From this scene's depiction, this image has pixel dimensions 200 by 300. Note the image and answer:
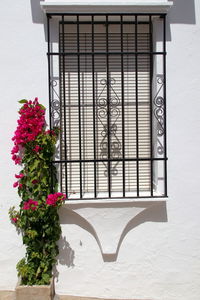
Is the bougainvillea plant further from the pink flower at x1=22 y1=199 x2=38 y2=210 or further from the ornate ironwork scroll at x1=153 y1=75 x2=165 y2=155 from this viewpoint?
the ornate ironwork scroll at x1=153 y1=75 x2=165 y2=155

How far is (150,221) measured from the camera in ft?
11.0

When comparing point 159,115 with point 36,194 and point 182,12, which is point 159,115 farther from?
point 36,194

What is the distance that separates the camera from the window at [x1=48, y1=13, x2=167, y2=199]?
3.25 m

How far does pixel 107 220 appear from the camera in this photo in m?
3.27

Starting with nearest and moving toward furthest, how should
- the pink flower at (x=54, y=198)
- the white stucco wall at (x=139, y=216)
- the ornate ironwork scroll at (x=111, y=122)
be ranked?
the pink flower at (x=54, y=198), the white stucco wall at (x=139, y=216), the ornate ironwork scroll at (x=111, y=122)

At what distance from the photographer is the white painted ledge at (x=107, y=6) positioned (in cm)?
308

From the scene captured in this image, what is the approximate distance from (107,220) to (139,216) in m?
0.33

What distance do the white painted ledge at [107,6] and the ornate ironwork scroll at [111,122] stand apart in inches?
26.1

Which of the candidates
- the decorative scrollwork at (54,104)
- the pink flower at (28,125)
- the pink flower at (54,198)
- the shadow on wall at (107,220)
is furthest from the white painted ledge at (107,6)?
the shadow on wall at (107,220)

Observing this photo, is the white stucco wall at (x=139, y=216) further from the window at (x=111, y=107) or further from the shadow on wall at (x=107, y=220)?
the window at (x=111, y=107)

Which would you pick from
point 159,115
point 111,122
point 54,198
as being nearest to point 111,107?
point 111,122

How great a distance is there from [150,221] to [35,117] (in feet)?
4.97

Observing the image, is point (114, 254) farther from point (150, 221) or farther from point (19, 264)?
point (19, 264)

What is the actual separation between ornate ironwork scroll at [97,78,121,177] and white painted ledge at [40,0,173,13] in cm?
66
